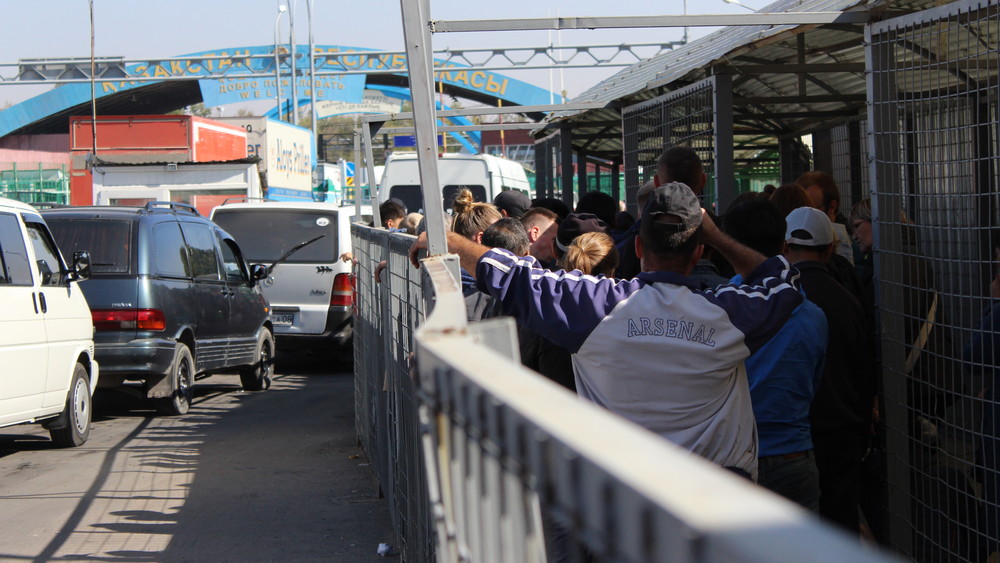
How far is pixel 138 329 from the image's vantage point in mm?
10133

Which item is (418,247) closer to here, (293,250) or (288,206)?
(293,250)

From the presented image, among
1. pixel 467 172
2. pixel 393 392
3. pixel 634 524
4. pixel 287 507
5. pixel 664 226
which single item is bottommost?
pixel 287 507

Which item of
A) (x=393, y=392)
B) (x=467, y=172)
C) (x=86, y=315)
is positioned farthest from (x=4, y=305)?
(x=467, y=172)

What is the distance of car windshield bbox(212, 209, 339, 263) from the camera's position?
13.6 m

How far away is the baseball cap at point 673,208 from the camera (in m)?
3.28

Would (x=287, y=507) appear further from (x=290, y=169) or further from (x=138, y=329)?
(x=290, y=169)

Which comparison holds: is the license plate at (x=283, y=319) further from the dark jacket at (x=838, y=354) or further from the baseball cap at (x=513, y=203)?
the dark jacket at (x=838, y=354)

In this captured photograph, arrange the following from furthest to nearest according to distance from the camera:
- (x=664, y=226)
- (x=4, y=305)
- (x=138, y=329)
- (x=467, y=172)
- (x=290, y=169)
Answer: (x=290, y=169)
(x=467, y=172)
(x=138, y=329)
(x=4, y=305)
(x=664, y=226)

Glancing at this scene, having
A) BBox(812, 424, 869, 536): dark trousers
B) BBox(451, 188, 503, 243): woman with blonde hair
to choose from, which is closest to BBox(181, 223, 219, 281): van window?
BBox(451, 188, 503, 243): woman with blonde hair

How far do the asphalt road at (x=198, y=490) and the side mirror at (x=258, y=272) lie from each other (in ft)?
6.21

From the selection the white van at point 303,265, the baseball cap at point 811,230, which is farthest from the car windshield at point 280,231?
the baseball cap at point 811,230

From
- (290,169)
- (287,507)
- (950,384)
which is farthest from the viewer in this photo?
(290,169)

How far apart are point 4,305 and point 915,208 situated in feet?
21.1

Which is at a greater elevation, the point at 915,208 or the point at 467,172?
the point at 467,172
